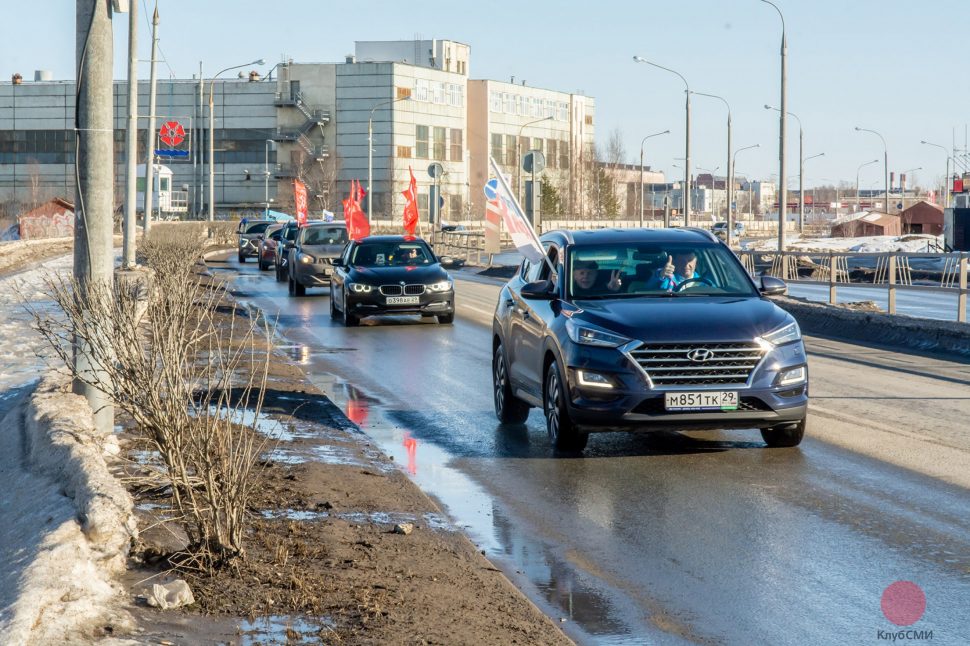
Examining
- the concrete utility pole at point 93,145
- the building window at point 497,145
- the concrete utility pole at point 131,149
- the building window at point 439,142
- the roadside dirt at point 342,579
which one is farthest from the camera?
the building window at point 497,145

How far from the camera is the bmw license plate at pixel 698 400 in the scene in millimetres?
9453

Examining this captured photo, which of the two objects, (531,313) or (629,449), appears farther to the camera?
(531,313)

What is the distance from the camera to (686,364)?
953cm

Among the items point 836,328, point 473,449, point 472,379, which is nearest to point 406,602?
point 473,449

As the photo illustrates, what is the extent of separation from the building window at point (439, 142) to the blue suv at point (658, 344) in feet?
374

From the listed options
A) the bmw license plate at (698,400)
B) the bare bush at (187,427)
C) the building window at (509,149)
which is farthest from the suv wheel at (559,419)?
the building window at (509,149)

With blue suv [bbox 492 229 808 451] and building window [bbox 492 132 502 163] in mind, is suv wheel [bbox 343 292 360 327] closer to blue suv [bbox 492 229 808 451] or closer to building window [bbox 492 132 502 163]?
blue suv [bbox 492 229 808 451]

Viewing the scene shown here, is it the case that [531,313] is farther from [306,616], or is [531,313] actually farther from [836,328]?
[836,328]

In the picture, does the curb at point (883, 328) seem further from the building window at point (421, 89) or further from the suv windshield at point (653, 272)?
the building window at point (421, 89)

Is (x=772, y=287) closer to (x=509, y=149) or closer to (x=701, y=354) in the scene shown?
(x=701, y=354)

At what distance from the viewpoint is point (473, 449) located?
34.6 ft

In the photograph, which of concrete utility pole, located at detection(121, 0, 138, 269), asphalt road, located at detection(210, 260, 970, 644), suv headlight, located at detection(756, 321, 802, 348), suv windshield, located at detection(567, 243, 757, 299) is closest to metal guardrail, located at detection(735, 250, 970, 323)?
asphalt road, located at detection(210, 260, 970, 644)

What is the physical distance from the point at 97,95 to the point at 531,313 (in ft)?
12.7

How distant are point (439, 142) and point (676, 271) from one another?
380ft
